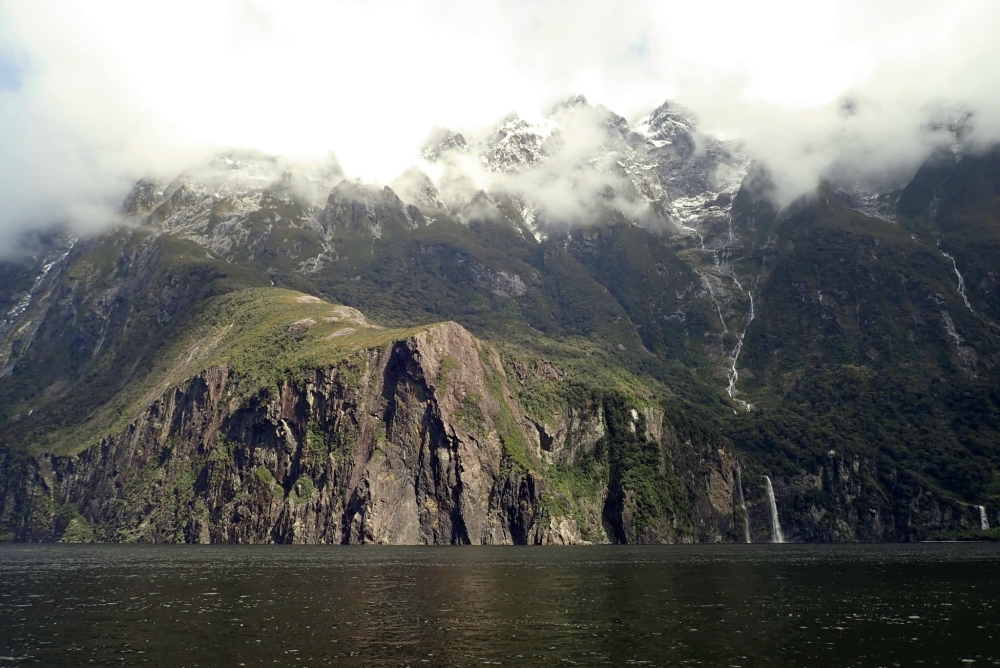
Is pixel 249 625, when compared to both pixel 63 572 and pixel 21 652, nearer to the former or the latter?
pixel 21 652

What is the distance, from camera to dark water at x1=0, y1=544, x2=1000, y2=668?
52.6 metres

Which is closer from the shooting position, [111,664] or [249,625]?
[111,664]

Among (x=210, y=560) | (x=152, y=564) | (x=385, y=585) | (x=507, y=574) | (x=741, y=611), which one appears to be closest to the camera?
(x=741, y=611)

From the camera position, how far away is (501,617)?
69500mm

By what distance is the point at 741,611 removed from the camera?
72.0 m

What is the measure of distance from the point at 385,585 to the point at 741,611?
142 ft

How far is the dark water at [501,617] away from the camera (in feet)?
173

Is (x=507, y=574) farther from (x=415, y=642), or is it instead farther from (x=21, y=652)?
(x=21, y=652)

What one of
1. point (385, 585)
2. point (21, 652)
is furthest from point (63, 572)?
point (21, 652)

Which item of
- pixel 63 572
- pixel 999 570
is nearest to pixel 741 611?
pixel 999 570

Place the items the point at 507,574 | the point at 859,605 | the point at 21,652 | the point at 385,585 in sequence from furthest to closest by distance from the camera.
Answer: the point at 507,574
the point at 385,585
the point at 859,605
the point at 21,652

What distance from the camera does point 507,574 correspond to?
112500 mm

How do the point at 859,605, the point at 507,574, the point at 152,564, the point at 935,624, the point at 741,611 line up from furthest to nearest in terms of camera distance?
1. the point at 152,564
2. the point at 507,574
3. the point at 859,605
4. the point at 741,611
5. the point at 935,624

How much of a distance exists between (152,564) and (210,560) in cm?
1226
